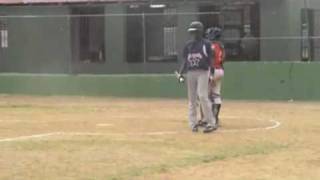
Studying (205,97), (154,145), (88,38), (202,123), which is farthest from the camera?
(88,38)

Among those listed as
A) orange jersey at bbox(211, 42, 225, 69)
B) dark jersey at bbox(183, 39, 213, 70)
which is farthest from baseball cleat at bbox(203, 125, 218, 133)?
orange jersey at bbox(211, 42, 225, 69)

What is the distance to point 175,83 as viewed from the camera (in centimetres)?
2714

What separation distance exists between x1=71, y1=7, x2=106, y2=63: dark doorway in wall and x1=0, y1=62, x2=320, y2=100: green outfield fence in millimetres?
1191

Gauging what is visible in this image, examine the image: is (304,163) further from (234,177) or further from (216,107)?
(216,107)

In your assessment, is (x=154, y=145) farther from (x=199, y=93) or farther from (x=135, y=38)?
(x=135, y=38)

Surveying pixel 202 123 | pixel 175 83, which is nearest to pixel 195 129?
pixel 202 123

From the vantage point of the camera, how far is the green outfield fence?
1013 inches

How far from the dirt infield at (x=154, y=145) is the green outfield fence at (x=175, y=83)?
392 centimetres

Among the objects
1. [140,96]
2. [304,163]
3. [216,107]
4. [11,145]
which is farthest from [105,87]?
[304,163]

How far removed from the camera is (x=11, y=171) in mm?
10852

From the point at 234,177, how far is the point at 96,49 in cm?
1949

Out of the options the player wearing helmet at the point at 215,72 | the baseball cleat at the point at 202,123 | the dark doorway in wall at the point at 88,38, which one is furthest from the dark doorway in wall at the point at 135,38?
the baseball cleat at the point at 202,123

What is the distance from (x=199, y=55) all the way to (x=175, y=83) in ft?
38.3

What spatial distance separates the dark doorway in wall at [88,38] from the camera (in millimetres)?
29438
